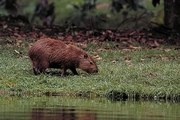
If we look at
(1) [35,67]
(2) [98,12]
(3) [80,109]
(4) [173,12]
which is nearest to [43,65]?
(1) [35,67]

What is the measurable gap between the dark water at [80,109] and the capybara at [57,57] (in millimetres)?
2103

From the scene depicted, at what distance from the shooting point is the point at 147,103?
11820 mm

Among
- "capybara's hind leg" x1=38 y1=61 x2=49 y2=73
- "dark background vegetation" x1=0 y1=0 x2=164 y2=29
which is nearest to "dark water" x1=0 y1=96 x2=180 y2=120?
"capybara's hind leg" x1=38 y1=61 x2=49 y2=73

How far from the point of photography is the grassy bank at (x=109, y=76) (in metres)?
12.5

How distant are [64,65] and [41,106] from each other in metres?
3.65

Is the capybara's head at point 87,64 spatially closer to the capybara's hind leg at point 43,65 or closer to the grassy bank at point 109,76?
the grassy bank at point 109,76

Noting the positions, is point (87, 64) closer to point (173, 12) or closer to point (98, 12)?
point (173, 12)

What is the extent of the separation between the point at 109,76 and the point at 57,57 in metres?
1.23

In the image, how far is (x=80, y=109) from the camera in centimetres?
1049

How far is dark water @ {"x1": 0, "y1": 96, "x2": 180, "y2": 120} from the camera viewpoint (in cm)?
959

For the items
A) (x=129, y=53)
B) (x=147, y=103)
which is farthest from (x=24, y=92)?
(x=129, y=53)

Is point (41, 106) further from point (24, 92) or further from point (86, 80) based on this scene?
point (86, 80)

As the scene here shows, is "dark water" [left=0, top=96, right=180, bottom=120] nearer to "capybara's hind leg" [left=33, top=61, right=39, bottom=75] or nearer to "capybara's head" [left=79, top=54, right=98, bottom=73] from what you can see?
"capybara's hind leg" [left=33, top=61, right=39, bottom=75]

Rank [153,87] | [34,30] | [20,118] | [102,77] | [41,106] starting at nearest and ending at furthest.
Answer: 1. [20,118]
2. [41,106]
3. [153,87]
4. [102,77]
5. [34,30]
